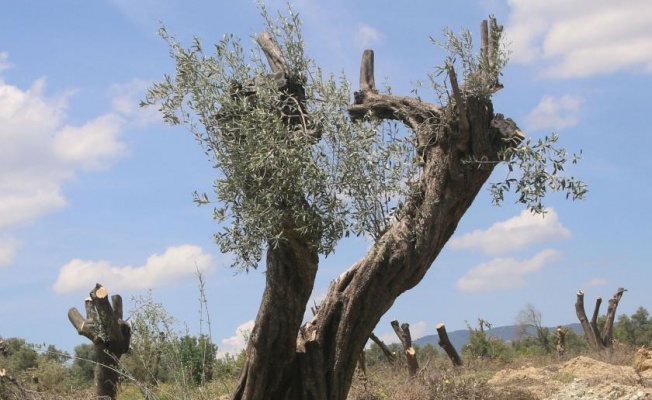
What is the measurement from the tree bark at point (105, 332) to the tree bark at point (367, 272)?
5793 millimetres

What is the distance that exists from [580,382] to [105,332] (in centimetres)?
795

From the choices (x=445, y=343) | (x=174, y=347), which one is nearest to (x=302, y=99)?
(x=174, y=347)

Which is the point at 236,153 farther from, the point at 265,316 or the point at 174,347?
the point at 174,347

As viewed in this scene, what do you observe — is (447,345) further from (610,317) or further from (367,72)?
(367,72)

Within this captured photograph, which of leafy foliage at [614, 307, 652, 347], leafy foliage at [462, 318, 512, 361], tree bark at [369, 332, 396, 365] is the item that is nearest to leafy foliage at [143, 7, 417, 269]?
tree bark at [369, 332, 396, 365]

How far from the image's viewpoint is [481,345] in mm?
26719

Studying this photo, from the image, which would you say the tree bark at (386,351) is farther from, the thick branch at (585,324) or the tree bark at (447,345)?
the thick branch at (585,324)

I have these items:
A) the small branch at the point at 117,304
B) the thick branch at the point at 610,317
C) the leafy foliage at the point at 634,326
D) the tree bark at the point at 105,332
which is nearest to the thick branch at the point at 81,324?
the tree bark at the point at 105,332

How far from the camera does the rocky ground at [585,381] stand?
41.6 ft

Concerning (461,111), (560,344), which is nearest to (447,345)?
(560,344)

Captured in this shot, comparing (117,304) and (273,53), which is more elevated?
(273,53)

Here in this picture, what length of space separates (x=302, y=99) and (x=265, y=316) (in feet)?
7.92

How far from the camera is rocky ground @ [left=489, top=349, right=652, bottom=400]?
12680 millimetres

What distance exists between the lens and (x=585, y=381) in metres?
14.2
